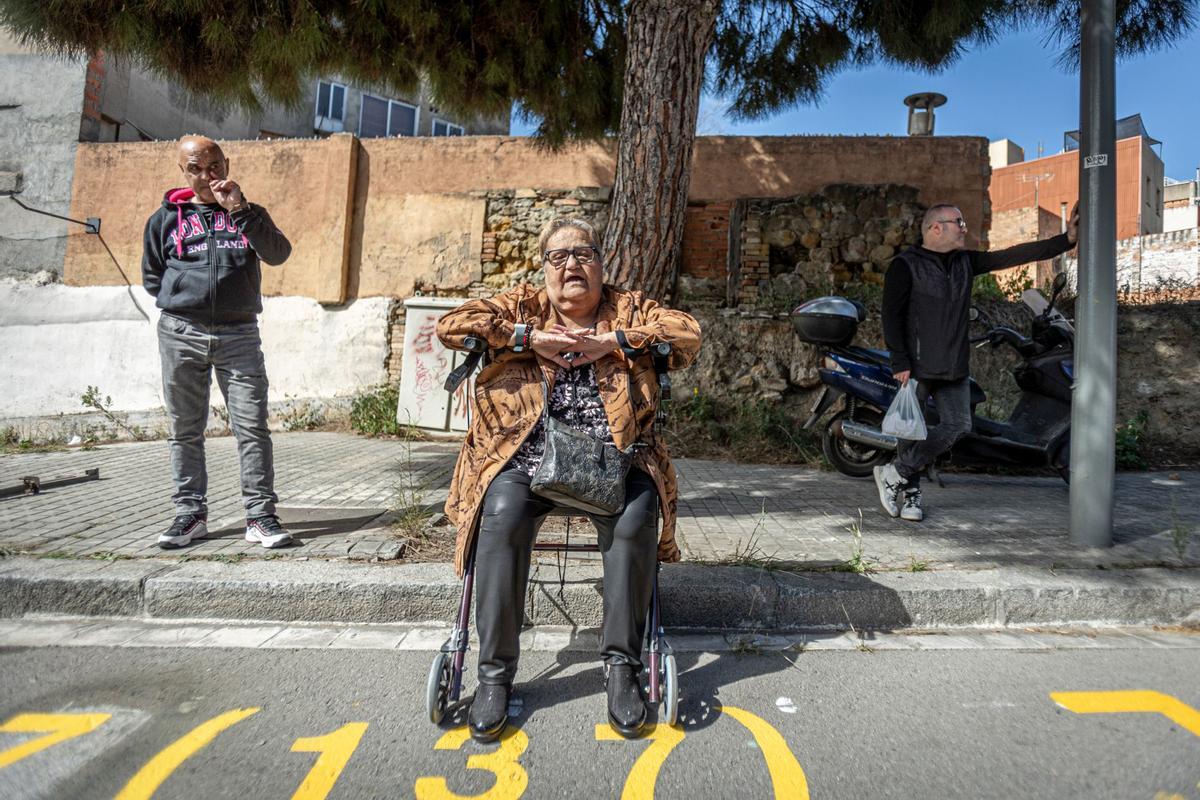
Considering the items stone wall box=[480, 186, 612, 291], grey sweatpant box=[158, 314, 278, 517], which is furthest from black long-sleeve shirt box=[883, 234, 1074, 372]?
stone wall box=[480, 186, 612, 291]

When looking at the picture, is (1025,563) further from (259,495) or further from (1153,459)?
(1153,459)

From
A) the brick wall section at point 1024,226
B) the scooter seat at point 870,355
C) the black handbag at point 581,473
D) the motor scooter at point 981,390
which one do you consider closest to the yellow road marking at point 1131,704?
the black handbag at point 581,473

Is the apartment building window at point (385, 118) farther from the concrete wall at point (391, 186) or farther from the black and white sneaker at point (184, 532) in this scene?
the black and white sneaker at point (184, 532)

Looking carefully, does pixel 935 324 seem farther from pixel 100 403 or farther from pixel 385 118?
pixel 385 118

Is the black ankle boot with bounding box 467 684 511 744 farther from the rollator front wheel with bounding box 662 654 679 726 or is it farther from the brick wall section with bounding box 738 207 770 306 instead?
the brick wall section with bounding box 738 207 770 306

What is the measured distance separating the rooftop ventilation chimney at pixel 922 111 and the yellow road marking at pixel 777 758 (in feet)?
30.7

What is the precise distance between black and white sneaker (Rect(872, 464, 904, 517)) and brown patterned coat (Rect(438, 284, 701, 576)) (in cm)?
218

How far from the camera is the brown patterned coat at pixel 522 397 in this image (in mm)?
2432

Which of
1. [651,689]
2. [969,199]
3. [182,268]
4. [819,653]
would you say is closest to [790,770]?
[651,689]

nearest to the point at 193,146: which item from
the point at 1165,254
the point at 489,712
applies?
the point at 489,712

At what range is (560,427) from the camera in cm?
237

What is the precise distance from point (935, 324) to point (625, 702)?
2940mm

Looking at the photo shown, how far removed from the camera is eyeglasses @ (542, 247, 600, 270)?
8.53 ft

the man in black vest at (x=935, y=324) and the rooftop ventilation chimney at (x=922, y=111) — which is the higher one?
the rooftop ventilation chimney at (x=922, y=111)
